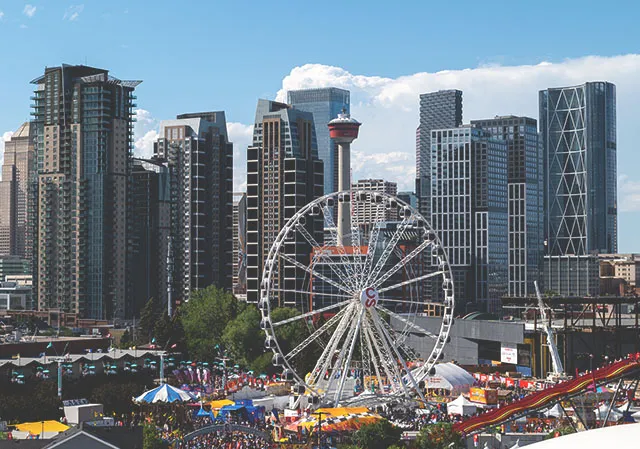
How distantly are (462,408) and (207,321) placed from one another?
70907 millimetres

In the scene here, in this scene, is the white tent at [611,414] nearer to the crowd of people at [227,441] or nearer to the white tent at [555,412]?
the white tent at [555,412]

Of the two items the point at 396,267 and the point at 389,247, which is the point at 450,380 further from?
the point at 389,247

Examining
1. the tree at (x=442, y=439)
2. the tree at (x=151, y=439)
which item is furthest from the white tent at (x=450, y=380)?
the tree at (x=151, y=439)

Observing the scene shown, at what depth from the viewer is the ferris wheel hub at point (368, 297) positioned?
87188 millimetres

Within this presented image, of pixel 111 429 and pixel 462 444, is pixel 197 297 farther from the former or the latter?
pixel 111 429

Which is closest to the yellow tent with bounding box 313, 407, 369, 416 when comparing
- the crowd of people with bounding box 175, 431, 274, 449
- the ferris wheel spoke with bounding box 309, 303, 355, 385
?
the ferris wheel spoke with bounding box 309, 303, 355, 385

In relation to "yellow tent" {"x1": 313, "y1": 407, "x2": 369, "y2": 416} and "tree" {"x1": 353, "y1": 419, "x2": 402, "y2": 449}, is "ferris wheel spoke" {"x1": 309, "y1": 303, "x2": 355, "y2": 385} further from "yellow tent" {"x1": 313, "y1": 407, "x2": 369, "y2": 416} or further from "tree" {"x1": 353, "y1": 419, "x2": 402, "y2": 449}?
"tree" {"x1": 353, "y1": 419, "x2": 402, "y2": 449}

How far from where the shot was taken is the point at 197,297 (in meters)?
162

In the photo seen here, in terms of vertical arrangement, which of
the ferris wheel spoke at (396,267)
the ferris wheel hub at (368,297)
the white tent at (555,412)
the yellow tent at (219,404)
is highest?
the ferris wheel spoke at (396,267)

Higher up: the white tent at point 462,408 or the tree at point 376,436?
the tree at point 376,436

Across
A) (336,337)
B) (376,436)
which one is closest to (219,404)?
(336,337)

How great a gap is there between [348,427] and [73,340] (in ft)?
212

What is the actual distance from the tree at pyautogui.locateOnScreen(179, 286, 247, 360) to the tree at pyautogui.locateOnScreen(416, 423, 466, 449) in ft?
277

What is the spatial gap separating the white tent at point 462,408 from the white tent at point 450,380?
11.6m
